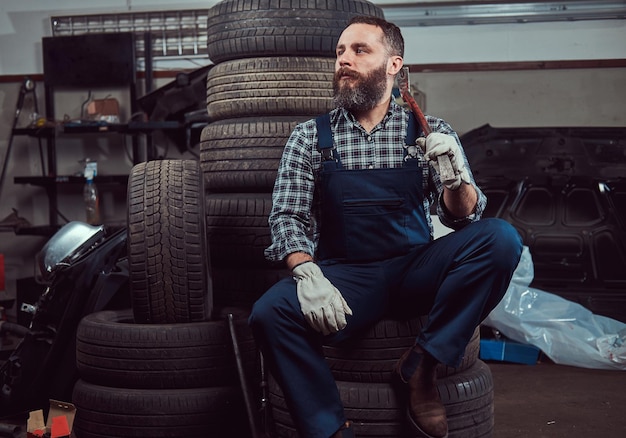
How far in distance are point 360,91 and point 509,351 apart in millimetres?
1919

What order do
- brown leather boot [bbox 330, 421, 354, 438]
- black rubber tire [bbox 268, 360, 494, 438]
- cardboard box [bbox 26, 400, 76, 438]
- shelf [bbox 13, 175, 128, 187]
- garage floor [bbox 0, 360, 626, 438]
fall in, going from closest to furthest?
brown leather boot [bbox 330, 421, 354, 438]
black rubber tire [bbox 268, 360, 494, 438]
cardboard box [bbox 26, 400, 76, 438]
garage floor [bbox 0, 360, 626, 438]
shelf [bbox 13, 175, 128, 187]

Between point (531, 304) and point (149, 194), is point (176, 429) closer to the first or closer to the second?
point (149, 194)

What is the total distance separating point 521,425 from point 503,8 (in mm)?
3182

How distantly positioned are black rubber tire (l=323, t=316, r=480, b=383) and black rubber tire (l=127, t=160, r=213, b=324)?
62 centimetres

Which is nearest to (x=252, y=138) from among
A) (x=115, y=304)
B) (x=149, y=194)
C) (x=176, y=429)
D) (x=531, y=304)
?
(x=149, y=194)

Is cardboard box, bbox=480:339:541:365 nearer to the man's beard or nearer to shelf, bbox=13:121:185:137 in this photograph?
the man's beard

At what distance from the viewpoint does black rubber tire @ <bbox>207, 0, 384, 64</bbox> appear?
300 cm

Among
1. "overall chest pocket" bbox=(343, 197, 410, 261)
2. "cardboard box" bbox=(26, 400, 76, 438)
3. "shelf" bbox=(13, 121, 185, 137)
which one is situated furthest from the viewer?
"shelf" bbox=(13, 121, 185, 137)

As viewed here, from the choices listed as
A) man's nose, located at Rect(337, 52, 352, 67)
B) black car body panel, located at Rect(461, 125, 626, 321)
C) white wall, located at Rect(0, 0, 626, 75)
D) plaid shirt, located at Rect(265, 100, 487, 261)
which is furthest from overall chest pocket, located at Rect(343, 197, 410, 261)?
white wall, located at Rect(0, 0, 626, 75)

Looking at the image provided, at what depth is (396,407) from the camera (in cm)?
204

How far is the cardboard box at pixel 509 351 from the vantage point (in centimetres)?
367

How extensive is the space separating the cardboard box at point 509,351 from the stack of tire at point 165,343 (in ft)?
5.30

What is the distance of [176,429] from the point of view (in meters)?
2.36

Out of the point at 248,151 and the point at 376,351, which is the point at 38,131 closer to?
the point at 248,151
